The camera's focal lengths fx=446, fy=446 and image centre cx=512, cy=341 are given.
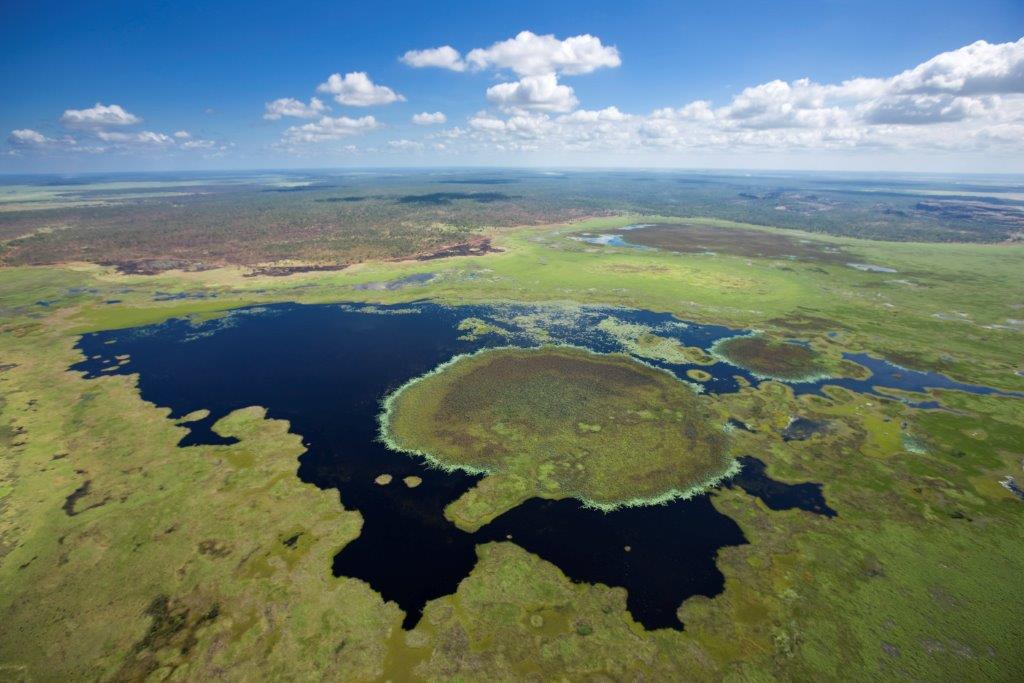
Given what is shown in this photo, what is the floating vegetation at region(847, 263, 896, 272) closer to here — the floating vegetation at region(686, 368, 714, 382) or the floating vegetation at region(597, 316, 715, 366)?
the floating vegetation at region(597, 316, 715, 366)

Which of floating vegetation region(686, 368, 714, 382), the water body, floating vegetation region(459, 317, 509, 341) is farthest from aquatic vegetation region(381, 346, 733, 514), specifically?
the water body

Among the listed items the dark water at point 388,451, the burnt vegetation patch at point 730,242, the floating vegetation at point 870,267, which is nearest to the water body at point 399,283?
the dark water at point 388,451

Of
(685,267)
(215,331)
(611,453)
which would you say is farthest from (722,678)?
(685,267)

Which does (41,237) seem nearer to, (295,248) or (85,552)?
(295,248)

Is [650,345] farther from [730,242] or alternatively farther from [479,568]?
[730,242]

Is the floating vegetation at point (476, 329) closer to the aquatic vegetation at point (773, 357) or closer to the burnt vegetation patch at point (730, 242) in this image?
the aquatic vegetation at point (773, 357)
